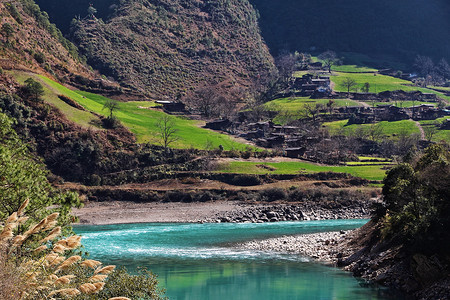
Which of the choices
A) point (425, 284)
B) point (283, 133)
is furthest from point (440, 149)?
point (283, 133)

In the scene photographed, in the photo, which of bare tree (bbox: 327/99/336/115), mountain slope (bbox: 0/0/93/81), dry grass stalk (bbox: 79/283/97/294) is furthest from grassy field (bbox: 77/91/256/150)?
dry grass stalk (bbox: 79/283/97/294)

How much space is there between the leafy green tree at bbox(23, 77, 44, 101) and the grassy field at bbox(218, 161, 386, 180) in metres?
39.9

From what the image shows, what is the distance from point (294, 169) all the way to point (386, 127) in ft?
207

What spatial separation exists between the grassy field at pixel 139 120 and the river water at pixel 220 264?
139ft

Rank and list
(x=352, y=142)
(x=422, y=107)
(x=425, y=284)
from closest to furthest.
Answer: (x=425, y=284) < (x=352, y=142) < (x=422, y=107)

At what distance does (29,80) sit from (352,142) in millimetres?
84437

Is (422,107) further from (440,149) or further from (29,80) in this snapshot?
(440,149)

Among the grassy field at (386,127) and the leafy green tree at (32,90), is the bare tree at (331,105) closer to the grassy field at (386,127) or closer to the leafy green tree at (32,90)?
the grassy field at (386,127)

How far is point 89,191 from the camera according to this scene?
9325cm

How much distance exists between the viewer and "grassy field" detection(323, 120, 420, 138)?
154m

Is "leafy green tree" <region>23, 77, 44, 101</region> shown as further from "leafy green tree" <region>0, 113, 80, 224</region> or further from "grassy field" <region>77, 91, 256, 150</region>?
"leafy green tree" <region>0, 113, 80, 224</region>

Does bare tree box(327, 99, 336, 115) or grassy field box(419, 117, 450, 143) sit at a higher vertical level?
bare tree box(327, 99, 336, 115)

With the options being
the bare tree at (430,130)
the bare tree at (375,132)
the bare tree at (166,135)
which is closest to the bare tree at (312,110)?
the bare tree at (375,132)

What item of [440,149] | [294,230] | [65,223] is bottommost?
[294,230]
